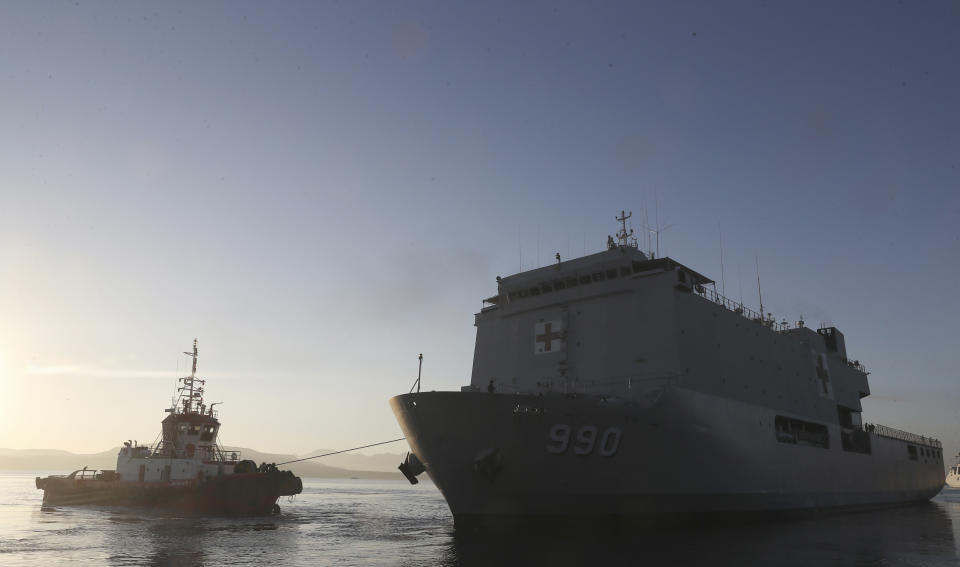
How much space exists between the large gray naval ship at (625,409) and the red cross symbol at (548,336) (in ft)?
0.21

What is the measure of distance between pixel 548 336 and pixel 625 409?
5559 millimetres

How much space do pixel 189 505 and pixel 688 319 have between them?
24.6 metres

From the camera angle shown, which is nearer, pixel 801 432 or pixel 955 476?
pixel 801 432

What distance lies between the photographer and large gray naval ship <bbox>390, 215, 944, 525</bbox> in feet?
57.8

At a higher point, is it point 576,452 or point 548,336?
point 548,336

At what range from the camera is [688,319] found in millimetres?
21438

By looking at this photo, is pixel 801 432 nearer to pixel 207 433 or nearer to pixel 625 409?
pixel 625 409

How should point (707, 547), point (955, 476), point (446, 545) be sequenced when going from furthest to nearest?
point (955, 476) → point (446, 545) → point (707, 547)

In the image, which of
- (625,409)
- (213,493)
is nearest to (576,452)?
(625,409)

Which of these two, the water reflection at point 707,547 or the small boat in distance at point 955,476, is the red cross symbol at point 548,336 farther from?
the small boat in distance at point 955,476

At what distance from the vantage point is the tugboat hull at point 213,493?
29703mm

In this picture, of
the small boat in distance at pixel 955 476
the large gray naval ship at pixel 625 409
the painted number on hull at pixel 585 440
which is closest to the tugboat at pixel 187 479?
the large gray naval ship at pixel 625 409

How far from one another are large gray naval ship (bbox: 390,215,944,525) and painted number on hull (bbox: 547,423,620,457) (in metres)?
0.03

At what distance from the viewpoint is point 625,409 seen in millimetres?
17812
